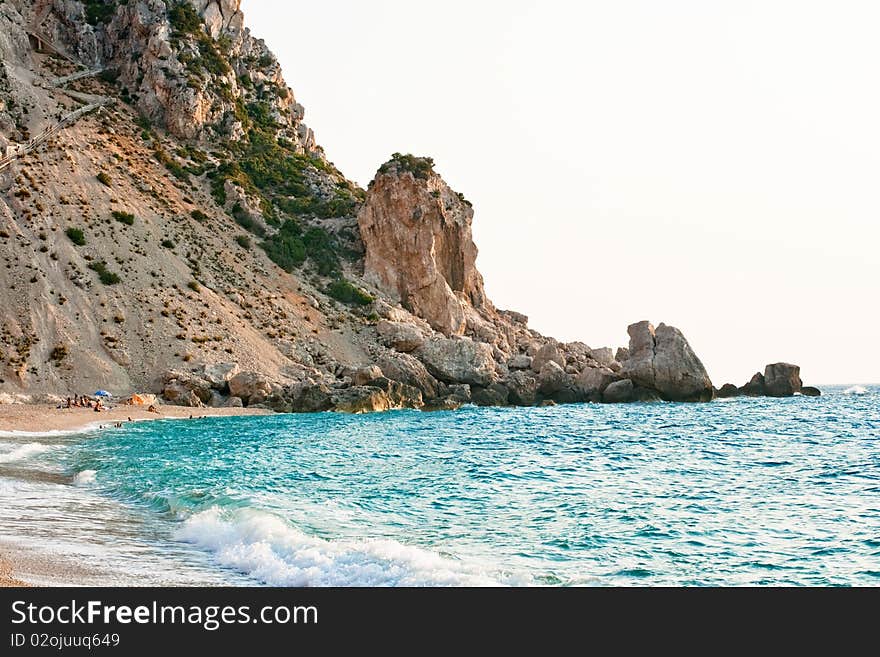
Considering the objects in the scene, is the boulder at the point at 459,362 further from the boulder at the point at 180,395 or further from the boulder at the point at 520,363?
the boulder at the point at 180,395

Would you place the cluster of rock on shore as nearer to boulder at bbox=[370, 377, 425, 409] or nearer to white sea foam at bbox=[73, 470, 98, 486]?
boulder at bbox=[370, 377, 425, 409]

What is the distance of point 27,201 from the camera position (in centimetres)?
6425

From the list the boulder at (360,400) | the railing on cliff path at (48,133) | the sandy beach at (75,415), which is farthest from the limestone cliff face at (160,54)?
the sandy beach at (75,415)

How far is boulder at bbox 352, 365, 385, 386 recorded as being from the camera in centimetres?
6209

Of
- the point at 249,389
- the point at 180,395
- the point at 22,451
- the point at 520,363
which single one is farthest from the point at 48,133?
the point at 22,451

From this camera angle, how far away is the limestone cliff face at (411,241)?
8225cm

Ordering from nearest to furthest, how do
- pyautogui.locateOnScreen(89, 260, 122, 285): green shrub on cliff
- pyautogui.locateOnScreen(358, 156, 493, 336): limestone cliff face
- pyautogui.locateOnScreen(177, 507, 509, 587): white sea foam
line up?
pyautogui.locateOnScreen(177, 507, 509, 587): white sea foam
pyautogui.locateOnScreen(89, 260, 122, 285): green shrub on cliff
pyautogui.locateOnScreen(358, 156, 493, 336): limestone cliff face

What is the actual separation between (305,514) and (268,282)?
57314 millimetres

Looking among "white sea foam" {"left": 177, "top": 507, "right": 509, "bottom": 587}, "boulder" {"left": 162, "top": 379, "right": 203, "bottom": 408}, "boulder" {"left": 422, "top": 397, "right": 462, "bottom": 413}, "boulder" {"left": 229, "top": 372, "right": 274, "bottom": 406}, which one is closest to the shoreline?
"boulder" {"left": 162, "top": 379, "right": 203, "bottom": 408}

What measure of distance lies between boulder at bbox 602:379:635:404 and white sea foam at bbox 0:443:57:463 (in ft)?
148

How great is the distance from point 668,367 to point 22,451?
158 feet

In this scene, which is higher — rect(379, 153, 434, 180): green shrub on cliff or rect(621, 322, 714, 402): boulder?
rect(379, 153, 434, 180): green shrub on cliff
